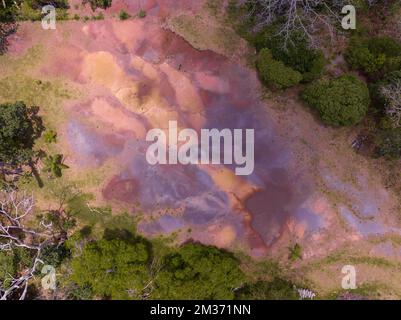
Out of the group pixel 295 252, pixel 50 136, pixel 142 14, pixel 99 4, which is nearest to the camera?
pixel 295 252

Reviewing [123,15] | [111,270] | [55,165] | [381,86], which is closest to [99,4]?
[123,15]

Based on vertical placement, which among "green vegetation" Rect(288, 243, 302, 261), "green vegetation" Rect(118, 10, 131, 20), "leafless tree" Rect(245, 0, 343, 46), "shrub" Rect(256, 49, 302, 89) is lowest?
"green vegetation" Rect(288, 243, 302, 261)

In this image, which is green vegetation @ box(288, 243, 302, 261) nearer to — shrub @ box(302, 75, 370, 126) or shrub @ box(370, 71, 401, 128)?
shrub @ box(302, 75, 370, 126)

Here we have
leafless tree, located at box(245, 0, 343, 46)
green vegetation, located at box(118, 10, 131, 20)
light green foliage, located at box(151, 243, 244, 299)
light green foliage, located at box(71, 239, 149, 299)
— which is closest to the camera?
light green foliage, located at box(151, 243, 244, 299)

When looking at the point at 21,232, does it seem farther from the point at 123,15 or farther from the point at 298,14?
the point at 298,14

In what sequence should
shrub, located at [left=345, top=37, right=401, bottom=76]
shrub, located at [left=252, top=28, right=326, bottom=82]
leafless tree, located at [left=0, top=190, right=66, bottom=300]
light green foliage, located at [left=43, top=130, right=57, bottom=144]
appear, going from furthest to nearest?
light green foliage, located at [left=43, top=130, right=57, bottom=144] → shrub, located at [left=345, top=37, right=401, bottom=76] → shrub, located at [left=252, top=28, right=326, bottom=82] → leafless tree, located at [left=0, top=190, right=66, bottom=300]

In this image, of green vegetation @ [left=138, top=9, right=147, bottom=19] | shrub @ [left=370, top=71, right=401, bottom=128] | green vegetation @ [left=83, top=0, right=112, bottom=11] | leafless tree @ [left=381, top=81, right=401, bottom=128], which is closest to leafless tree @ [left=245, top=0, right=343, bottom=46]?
shrub @ [left=370, top=71, right=401, bottom=128]

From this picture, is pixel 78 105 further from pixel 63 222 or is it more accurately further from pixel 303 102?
pixel 303 102
